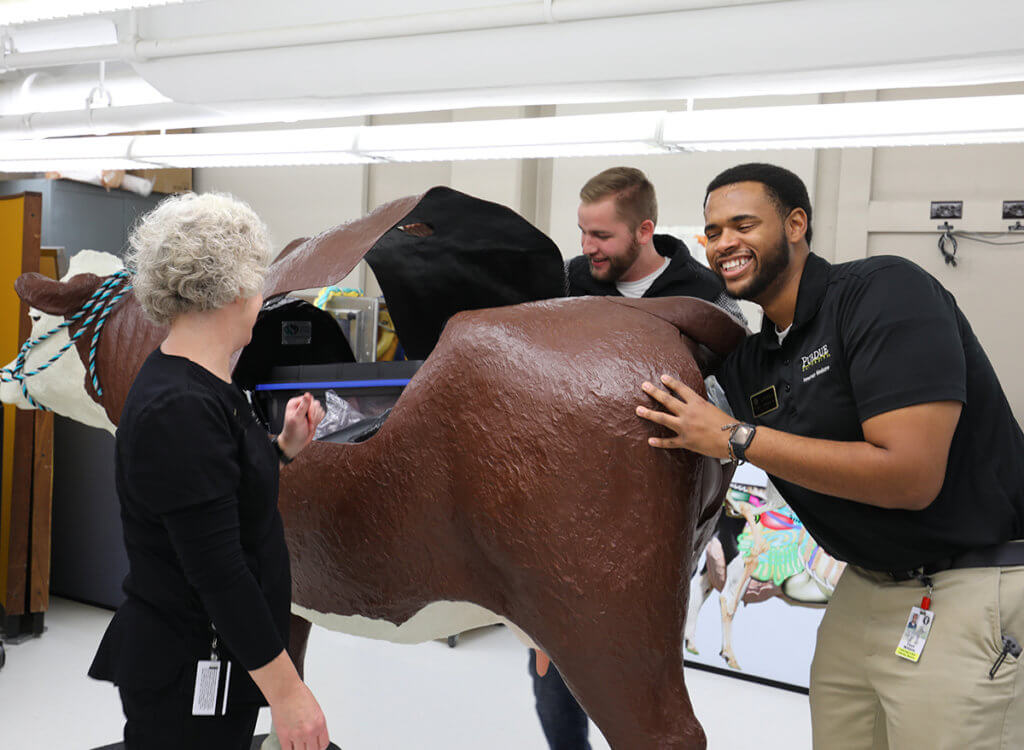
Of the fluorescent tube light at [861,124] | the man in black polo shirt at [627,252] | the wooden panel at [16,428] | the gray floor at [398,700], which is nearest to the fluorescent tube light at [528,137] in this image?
the fluorescent tube light at [861,124]

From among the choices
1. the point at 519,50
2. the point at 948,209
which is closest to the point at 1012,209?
the point at 948,209

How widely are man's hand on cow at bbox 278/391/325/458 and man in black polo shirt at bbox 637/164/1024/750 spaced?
0.57 m

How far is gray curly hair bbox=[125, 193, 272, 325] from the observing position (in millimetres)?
1206

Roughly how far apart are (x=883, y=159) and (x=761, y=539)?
2.63 metres

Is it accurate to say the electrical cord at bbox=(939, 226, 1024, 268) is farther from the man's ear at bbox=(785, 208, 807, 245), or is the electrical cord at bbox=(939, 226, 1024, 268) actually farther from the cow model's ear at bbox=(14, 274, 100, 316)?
the cow model's ear at bbox=(14, 274, 100, 316)

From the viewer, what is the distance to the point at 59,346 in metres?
2.18

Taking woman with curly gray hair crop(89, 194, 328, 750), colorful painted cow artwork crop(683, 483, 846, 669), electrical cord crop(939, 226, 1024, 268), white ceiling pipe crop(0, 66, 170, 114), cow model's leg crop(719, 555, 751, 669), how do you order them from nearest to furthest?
woman with curly gray hair crop(89, 194, 328, 750)
colorful painted cow artwork crop(683, 483, 846, 669)
cow model's leg crop(719, 555, 751, 669)
white ceiling pipe crop(0, 66, 170, 114)
electrical cord crop(939, 226, 1024, 268)

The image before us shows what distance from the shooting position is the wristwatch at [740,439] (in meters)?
1.35

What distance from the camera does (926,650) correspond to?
1461mm

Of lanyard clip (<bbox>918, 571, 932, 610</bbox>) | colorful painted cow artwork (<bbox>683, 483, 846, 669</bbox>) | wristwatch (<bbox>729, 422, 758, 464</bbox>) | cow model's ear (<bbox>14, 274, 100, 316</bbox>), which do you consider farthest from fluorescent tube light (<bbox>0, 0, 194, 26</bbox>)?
colorful painted cow artwork (<bbox>683, 483, 846, 669</bbox>)

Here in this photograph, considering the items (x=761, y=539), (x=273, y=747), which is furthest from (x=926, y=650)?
(x=761, y=539)

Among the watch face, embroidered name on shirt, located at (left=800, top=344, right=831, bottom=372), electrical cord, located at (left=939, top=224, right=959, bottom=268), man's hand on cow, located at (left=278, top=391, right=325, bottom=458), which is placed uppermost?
electrical cord, located at (left=939, top=224, right=959, bottom=268)

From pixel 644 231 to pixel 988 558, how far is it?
45.3 inches

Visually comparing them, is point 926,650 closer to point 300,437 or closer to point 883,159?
point 300,437
